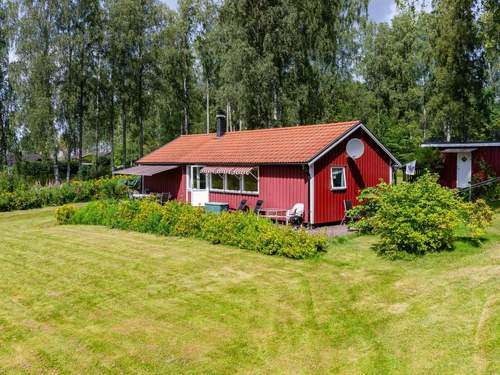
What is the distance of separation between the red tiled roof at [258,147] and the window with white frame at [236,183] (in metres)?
0.73

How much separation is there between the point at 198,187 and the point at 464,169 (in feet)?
45.3

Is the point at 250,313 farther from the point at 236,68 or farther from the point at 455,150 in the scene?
the point at 236,68

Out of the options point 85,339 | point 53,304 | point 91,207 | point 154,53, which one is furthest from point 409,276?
point 154,53

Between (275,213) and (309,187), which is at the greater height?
(309,187)

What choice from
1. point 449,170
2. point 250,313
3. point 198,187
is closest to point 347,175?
point 198,187

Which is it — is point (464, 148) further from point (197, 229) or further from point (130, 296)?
point (130, 296)

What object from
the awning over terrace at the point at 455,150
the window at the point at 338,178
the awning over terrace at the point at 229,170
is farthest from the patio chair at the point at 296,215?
the awning over terrace at the point at 455,150

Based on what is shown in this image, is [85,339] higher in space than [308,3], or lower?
lower

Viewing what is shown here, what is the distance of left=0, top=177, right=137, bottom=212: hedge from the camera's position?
24248 millimetres

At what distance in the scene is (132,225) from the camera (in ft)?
56.0

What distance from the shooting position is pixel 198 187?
856 inches

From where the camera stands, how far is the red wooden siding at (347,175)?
16734mm

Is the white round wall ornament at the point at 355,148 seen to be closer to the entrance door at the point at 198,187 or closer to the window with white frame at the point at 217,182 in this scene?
the window with white frame at the point at 217,182

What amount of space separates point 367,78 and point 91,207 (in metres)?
37.0
